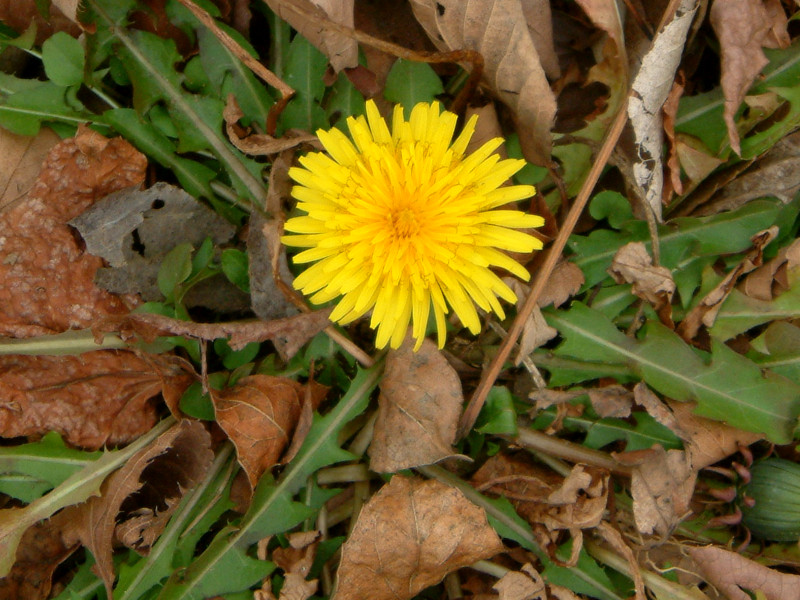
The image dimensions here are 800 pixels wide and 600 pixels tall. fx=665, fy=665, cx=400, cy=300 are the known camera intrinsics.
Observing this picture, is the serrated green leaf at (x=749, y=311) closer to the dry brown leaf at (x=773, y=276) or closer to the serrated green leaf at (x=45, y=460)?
the dry brown leaf at (x=773, y=276)

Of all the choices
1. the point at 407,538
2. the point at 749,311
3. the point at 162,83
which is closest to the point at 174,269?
the point at 162,83

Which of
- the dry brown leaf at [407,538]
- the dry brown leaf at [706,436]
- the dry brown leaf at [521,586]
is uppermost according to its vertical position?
the dry brown leaf at [706,436]

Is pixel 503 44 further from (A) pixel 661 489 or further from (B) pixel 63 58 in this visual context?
(A) pixel 661 489

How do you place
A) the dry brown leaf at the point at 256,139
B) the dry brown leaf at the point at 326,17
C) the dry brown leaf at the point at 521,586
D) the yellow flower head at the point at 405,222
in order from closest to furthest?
1. the yellow flower head at the point at 405,222
2. the dry brown leaf at the point at 326,17
3. the dry brown leaf at the point at 256,139
4. the dry brown leaf at the point at 521,586

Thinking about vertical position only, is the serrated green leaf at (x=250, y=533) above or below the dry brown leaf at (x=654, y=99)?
below

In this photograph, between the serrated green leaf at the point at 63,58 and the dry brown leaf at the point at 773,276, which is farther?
the dry brown leaf at the point at 773,276

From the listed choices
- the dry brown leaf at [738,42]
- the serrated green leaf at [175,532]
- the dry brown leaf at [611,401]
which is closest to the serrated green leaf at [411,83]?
the dry brown leaf at [738,42]

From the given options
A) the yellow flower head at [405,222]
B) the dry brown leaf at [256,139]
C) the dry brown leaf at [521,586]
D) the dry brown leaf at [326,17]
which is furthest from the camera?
the dry brown leaf at [521,586]

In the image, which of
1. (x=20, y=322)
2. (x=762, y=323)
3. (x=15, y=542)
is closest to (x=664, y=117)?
(x=762, y=323)
